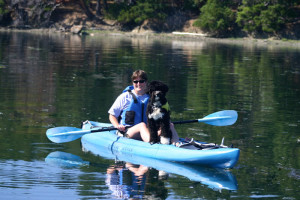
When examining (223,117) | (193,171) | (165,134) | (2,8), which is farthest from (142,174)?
(2,8)

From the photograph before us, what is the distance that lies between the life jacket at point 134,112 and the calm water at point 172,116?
81 centimetres

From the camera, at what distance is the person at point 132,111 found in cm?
974

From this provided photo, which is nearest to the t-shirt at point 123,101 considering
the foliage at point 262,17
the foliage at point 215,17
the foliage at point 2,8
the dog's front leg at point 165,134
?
the dog's front leg at point 165,134

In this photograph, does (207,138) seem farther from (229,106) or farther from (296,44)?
(296,44)

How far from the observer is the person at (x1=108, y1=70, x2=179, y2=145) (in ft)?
32.0

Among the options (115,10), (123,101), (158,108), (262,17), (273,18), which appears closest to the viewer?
(158,108)

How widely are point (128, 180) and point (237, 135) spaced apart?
3.65 m

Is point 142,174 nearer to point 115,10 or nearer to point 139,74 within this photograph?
point 139,74

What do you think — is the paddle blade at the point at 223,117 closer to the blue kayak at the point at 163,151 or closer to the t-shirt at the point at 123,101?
the t-shirt at the point at 123,101

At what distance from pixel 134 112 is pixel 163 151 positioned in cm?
94

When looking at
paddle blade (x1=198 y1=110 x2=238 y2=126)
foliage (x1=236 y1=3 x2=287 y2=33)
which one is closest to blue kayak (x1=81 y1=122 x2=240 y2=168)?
paddle blade (x1=198 y1=110 x2=238 y2=126)

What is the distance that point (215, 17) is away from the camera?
49.0m

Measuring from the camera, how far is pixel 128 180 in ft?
27.2

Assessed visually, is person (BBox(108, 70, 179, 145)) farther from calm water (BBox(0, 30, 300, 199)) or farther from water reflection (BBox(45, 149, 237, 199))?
calm water (BBox(0, 30, 300, 199))
